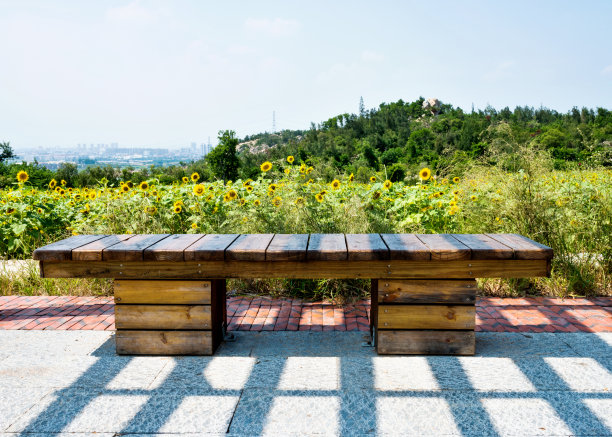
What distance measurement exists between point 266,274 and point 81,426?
1.02m

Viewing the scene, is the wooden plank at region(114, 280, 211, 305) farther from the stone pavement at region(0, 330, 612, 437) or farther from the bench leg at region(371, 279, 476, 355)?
the bench leg at region(371, 279, 476, 355)

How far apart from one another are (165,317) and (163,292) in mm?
146

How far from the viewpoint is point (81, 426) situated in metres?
1.64

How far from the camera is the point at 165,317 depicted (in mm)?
2328

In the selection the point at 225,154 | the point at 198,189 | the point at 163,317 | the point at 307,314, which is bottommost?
the point at 307,314

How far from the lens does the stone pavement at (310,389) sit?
1638 mm

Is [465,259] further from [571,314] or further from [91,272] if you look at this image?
[91,272]

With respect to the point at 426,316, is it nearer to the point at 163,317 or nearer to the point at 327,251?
the point at 327,251

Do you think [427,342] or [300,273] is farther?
[427,342]

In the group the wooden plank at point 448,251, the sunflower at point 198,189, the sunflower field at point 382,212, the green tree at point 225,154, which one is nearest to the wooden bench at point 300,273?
the wooden plank at point 448,251

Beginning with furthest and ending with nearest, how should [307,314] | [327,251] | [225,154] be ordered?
[225,154]
[307,314]
[327,251]

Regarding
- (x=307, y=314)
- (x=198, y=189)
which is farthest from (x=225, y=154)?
(x=307, y=314)

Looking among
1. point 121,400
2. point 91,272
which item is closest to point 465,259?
point 121,400

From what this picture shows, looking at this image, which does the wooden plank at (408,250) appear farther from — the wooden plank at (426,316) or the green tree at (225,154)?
the green tree at (225,154)
